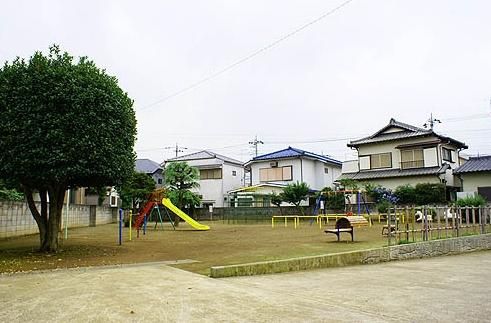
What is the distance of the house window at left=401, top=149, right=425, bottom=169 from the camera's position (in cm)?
3162

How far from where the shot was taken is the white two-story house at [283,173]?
125 ft

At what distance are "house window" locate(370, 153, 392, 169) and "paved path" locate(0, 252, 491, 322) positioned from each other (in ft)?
82.5

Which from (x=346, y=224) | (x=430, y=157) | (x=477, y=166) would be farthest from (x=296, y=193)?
(x=346, y=224)

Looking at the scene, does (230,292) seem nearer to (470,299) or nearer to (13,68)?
(470,299)

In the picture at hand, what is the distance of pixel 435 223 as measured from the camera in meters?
13.8

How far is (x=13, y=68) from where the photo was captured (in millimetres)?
10805

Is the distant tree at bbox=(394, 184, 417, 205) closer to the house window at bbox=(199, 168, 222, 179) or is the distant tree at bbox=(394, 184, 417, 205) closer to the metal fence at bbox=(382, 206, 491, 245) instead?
the metal fence at bbox=(382, 206, 491, 245)

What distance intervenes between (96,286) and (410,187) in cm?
2673

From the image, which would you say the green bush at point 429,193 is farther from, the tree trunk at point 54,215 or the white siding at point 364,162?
the tree trunk at point 54,215

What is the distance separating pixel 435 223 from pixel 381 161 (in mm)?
20945

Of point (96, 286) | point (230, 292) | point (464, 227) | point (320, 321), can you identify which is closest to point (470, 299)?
point (320, 321)

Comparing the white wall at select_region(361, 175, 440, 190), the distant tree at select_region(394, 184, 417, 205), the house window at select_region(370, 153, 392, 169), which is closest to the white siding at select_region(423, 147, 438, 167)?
the white wall at select_region(361, 175, 440, 190)

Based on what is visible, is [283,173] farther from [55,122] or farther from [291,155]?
[55,122]

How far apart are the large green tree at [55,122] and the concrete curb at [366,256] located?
4726mm
